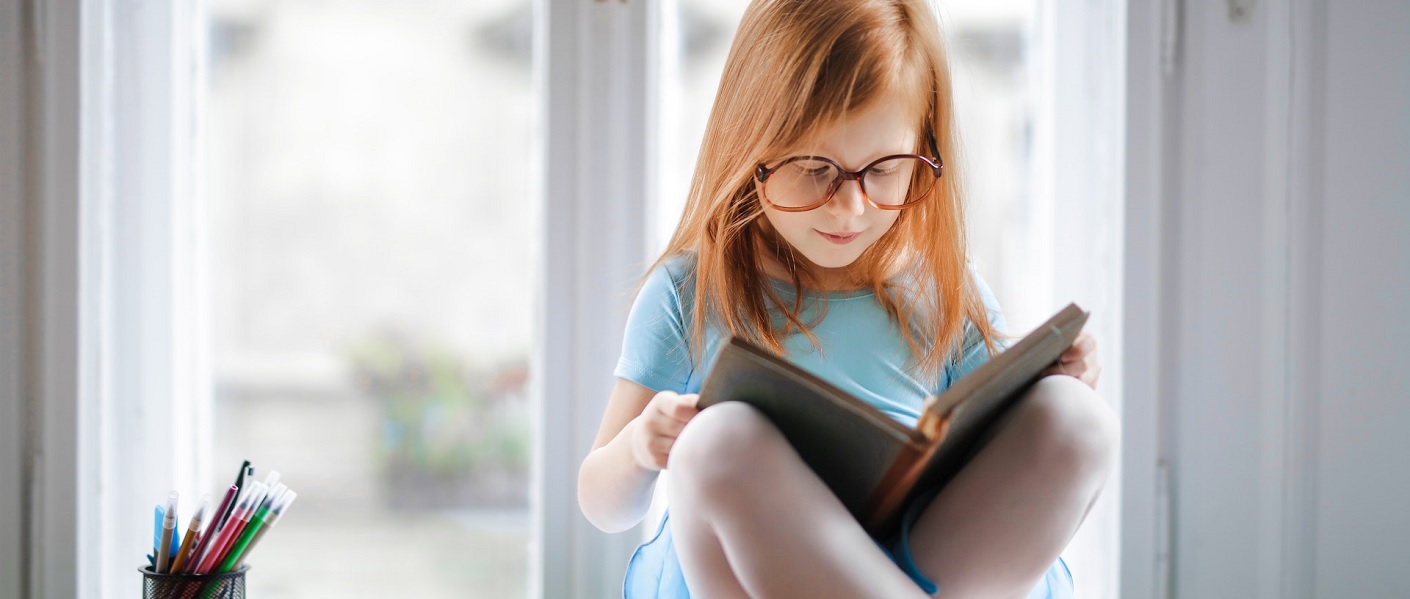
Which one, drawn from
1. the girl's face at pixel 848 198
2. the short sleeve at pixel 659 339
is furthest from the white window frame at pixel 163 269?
the girl's face at pixel 848 198

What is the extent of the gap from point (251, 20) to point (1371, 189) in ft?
4.61

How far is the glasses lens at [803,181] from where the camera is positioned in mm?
770

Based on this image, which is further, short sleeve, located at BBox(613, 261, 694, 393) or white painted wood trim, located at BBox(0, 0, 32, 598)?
white painted wood trim, located at BBox(0, 0, 32, 598)

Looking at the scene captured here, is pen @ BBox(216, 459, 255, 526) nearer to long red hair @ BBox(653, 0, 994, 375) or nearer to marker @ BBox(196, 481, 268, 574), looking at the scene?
marker @ BBox(196, 481, 268, 574)

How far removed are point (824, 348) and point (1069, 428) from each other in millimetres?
293

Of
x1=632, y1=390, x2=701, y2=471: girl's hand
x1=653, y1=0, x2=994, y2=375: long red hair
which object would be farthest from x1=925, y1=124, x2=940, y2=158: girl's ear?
x1=632, y1=390, x2=701, y2=471: girl's hand

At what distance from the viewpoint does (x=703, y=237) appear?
0.87 m

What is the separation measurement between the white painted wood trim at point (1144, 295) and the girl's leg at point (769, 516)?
2.18 ft

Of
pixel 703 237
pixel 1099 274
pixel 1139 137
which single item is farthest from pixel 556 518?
pixel 1139 137

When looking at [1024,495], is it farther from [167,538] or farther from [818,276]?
[167,538]

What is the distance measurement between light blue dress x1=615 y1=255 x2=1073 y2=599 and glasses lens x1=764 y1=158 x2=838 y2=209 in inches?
5.6

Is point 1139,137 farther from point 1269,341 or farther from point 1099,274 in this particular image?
point 1269,341

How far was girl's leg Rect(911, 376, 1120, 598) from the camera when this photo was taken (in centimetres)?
64

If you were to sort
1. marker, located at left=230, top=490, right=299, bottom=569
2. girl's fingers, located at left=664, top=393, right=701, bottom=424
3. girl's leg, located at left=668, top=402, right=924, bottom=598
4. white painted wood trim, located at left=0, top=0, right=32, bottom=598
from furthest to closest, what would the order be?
white painted wood trim, located at left=0, top=0, right=32, bottom=598 → marker, located at left=230, top=490, right=299, bottom=569 → girl's fingers, located at left=664, top=393, right=701, bottom=424 → girl's leg, located at left=668, top=402, right=924, bottom=598
